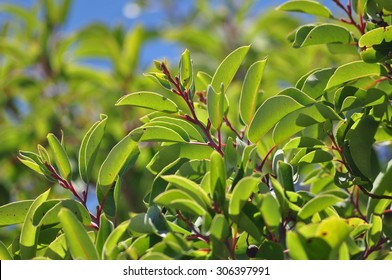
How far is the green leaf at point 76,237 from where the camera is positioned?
1.00m

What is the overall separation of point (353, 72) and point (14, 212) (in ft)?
2.29

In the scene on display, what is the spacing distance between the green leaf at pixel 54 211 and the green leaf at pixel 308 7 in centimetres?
65

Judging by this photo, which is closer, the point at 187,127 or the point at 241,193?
the point at 241,193

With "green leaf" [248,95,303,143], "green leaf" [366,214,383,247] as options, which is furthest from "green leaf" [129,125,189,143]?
"green leaf" [366,214,383,247]

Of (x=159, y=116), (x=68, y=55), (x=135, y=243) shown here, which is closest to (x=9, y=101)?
(x=68, y=55)

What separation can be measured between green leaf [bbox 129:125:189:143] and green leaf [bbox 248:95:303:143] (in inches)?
5.4

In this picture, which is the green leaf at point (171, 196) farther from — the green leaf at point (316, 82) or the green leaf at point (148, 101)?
the green leaf at point (316, 82)

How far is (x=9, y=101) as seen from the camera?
3.95 metres

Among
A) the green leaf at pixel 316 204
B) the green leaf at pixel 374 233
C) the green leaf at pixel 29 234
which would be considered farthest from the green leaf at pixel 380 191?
the green leaf at pixel 29 234

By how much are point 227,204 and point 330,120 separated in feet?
1.12

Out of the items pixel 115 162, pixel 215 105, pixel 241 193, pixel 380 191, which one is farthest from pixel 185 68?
pixel 380 191

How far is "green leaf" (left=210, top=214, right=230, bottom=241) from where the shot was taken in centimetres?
98

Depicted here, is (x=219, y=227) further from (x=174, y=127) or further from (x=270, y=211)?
(x=174, y=127)

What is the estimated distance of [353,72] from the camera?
1316 millimetres
